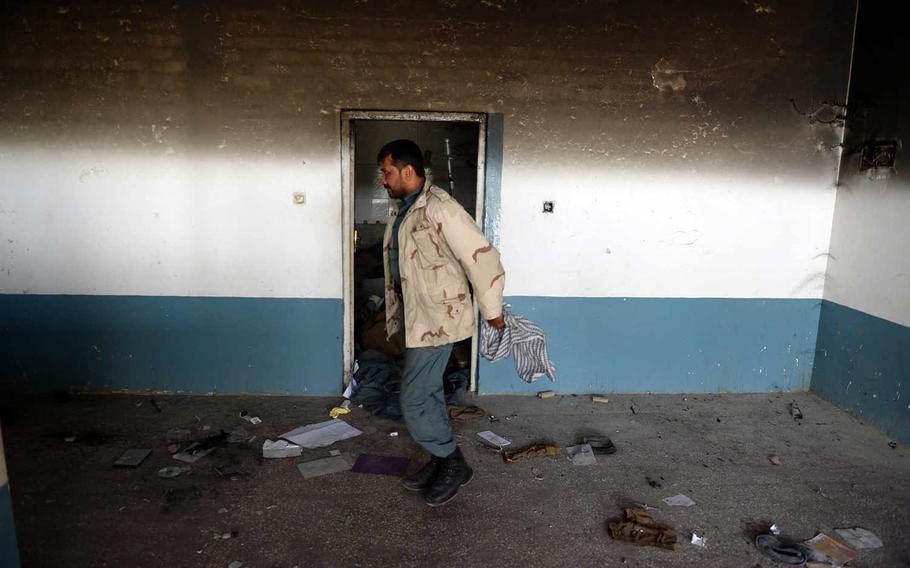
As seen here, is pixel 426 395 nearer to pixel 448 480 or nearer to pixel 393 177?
pixel 448 480

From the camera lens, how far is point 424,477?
3.17m

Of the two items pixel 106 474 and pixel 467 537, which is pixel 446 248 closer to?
pixel 467 537

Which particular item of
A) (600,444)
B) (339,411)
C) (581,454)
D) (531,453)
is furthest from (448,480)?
(339,411)

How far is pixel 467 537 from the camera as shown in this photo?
2.77 m

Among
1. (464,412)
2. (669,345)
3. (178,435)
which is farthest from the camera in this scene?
(669,345)

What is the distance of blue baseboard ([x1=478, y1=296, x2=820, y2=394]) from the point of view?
448cm

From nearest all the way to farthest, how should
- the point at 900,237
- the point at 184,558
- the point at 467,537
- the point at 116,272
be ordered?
the point at 184,558, the point at 467,537, the point at 900,237, the point at 116,272

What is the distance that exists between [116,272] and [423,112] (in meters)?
2.47

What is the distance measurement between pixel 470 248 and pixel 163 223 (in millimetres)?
2554

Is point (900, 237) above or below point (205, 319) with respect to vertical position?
above

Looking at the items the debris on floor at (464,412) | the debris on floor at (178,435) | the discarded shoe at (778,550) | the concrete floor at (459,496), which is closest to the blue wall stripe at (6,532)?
the concrete floor at (459,496)

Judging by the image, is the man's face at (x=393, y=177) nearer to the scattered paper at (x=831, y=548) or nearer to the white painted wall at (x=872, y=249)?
the scattered paper at (x=831, y=548)

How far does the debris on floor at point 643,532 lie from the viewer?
9.00 ft

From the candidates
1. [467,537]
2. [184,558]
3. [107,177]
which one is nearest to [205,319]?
[107,177]
